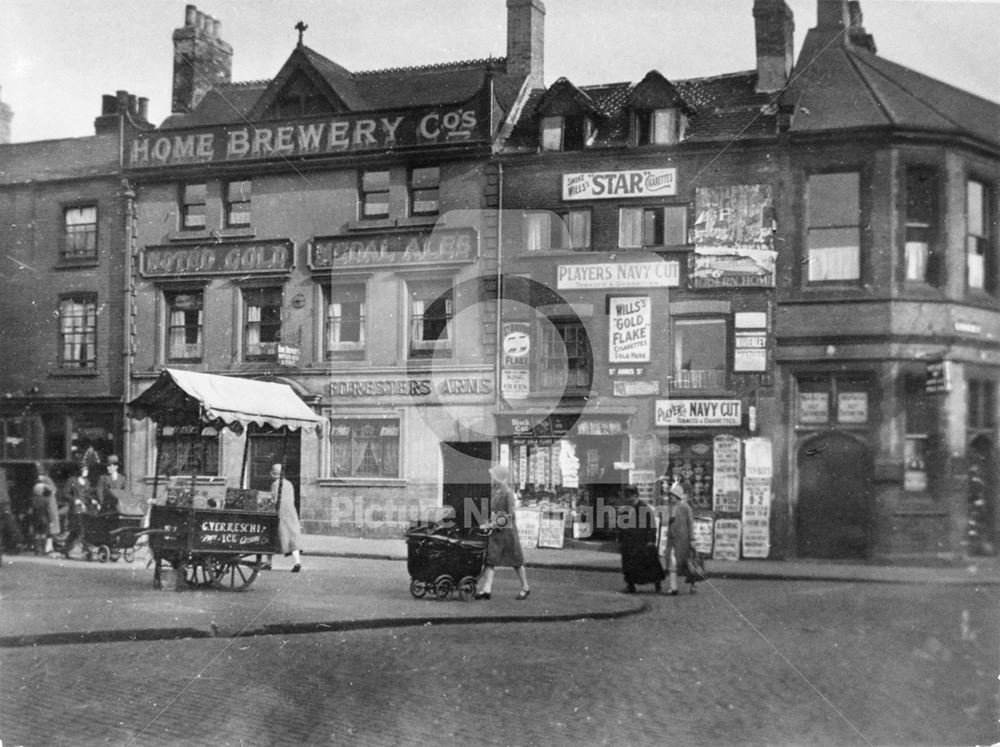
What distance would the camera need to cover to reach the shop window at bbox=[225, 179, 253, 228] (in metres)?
9.23

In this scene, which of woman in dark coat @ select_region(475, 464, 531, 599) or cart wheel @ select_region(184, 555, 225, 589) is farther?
cart wheel @ select_region(184, 555, 225, 589)

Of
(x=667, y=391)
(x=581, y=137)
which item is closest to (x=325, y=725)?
(x=667, y=391)

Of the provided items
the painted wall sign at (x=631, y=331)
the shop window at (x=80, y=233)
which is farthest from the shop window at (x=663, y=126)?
the shop window at (x=80, y=233)

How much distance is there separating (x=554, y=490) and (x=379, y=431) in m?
1.69

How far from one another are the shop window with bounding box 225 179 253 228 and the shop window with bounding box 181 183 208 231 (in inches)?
8.1

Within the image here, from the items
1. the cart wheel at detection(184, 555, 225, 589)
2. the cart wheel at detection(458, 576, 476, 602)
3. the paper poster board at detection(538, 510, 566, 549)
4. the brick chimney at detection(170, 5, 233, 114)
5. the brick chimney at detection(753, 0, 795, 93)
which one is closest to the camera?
the brick chimney at detection(753, 0, 795, 93)

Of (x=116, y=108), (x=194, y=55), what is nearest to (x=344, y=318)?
(x=194, y=55)

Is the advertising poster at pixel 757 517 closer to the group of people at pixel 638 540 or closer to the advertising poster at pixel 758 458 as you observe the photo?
the advertising poster at pixel 758 458

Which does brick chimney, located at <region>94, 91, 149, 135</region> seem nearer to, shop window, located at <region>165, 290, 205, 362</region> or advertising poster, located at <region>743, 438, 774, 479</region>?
shop window, located at <region>165, 290, 205, 362</region>

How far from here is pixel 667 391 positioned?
875 centimetres

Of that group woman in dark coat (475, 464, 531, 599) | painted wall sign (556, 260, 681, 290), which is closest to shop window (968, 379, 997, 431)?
painted wall sign (556, 260, 681, 290)

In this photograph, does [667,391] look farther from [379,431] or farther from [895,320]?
[379,431]

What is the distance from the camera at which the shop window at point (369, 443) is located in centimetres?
927

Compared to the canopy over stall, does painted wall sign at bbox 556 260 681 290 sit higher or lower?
higher
